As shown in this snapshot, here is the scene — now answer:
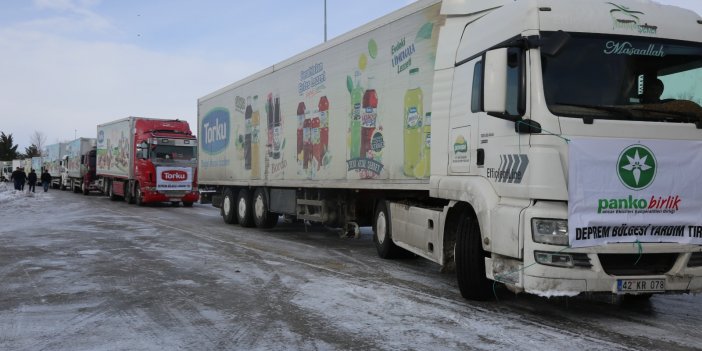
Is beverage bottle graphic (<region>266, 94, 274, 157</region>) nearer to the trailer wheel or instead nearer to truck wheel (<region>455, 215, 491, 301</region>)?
truck wheel (<region>455, 215, 491, 301</region>)

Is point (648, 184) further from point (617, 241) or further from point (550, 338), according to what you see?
point (550, 338)

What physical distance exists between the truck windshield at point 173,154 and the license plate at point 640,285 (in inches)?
930

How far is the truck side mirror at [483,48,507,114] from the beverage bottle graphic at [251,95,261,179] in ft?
31.6

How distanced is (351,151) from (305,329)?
17.0 ft

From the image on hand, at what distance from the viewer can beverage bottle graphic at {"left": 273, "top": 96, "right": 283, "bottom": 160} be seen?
1319 centimetres

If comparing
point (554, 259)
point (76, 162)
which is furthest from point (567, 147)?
point (76, 162)

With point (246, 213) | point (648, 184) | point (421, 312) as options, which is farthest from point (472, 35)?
point (246, 213)

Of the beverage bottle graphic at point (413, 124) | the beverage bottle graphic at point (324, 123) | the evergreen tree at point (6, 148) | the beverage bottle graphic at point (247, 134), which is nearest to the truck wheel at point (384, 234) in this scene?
the beverage bottle graphic at point (413, 124)

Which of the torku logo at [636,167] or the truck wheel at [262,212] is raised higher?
the torku logo at [636,167]

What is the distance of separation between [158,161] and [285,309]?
70.8ft

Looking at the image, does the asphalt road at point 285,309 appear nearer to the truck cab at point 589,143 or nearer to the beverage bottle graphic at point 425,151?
the truck cab at point 589,143

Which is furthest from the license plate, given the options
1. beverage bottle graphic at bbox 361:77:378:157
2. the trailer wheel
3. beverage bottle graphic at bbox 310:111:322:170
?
the trailer wheel

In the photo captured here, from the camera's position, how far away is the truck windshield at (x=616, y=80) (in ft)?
17.6

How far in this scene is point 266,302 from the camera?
21.0ft
